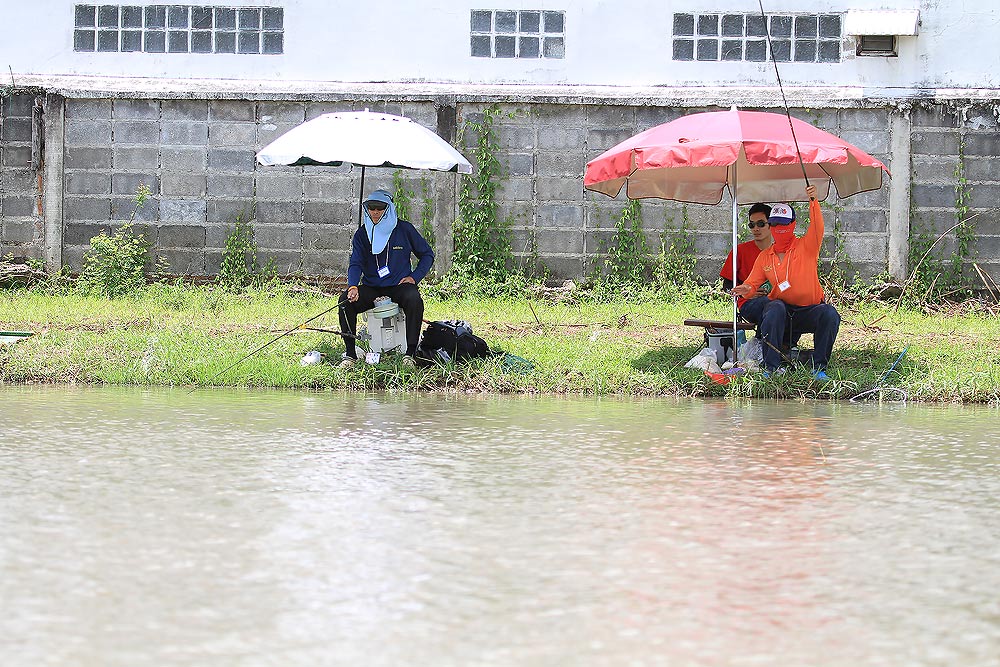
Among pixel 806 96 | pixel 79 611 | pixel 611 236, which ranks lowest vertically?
pixel 79 611

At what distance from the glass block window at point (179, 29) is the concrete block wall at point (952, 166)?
22.9 feet

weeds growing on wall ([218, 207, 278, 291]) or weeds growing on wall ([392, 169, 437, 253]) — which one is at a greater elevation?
weeds growing on wall ([392, 169, 437, 253])

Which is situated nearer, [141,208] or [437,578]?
[437,578]

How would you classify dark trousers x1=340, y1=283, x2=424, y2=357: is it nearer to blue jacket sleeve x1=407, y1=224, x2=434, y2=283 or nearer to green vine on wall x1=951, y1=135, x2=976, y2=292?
blue jacket sleeve x1=407, y1=224, x2=434, y2=283

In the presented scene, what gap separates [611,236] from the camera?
1498cm

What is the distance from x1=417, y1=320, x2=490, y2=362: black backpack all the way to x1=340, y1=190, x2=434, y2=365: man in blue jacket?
200 mm

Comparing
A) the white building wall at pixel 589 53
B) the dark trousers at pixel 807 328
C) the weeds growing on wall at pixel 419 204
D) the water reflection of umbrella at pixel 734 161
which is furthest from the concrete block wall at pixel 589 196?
the dark trousers at pixel 807 328

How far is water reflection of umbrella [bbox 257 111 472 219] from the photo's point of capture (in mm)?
10102

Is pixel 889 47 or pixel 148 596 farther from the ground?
pixel 889 47

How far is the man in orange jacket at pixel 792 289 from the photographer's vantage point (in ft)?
32.8

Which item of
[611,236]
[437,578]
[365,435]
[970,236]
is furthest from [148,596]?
[970,236]

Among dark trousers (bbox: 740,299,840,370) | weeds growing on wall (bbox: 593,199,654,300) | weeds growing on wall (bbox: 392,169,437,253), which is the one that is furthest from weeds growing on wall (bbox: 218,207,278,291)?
dark trousers (bbox: 740,299,840,370)

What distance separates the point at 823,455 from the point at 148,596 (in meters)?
3.87

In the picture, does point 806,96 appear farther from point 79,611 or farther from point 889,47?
point 79,611
